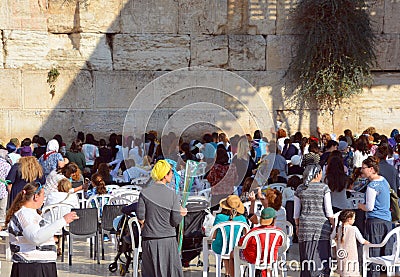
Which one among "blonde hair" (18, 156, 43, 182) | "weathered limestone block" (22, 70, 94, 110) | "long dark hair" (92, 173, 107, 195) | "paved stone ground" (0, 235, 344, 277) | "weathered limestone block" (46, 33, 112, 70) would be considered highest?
"weathered limestone block" (46, 33, 112, 70)

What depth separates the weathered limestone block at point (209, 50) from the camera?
14094mm

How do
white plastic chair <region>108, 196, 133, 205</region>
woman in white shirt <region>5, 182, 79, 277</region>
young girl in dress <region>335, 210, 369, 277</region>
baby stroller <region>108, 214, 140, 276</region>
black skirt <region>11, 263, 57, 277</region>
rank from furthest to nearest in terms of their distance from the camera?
1. white plastic chair <region>108, 196, 133, 205</region>
2. baby stroller <region>108, 214, 140, 276</region>
3. young girl in dress <region>335, 210, 369, 277</region>
4. black skirt <region>11, 263, 57, 277</region>
5. woman in white shirt <region>5, 182, 79, 277</region>

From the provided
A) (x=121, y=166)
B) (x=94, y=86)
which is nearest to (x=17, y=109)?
(x=94, y=86)

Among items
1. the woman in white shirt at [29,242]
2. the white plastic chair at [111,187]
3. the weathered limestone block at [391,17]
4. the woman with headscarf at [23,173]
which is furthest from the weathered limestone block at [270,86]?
the woman in white shirt at [29,242]

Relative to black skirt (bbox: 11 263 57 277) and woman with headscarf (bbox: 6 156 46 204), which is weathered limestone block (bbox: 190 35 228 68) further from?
black skirt (bbox: 11 263 57 277)

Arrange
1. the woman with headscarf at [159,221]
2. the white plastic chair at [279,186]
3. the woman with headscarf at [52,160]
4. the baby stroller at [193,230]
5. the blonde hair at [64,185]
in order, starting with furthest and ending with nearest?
the woman with headscarf at [52,160] → the white plastic chair at [279,186] → the blonde hair at [64,185] → the baby stroller at [193,230] → the woman with headscarf at [159,221]

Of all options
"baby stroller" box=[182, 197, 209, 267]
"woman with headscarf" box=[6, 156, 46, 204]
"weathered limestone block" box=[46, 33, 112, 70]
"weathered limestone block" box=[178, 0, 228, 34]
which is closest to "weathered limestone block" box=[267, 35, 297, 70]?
"weathered limestone block" box=[178, 0, 228, 34]

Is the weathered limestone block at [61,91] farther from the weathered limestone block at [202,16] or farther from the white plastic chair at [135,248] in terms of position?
the white plastic chair at [135,248]

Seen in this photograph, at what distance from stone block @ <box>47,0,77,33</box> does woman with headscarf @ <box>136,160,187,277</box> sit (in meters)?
7.97

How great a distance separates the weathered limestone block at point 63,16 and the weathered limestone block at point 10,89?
3.59ft

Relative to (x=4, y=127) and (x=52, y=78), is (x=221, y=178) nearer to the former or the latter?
(x=52, y=78)

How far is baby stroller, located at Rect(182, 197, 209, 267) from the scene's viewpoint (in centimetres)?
773

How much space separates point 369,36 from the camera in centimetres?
1388

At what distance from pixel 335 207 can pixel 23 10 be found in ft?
26.4
